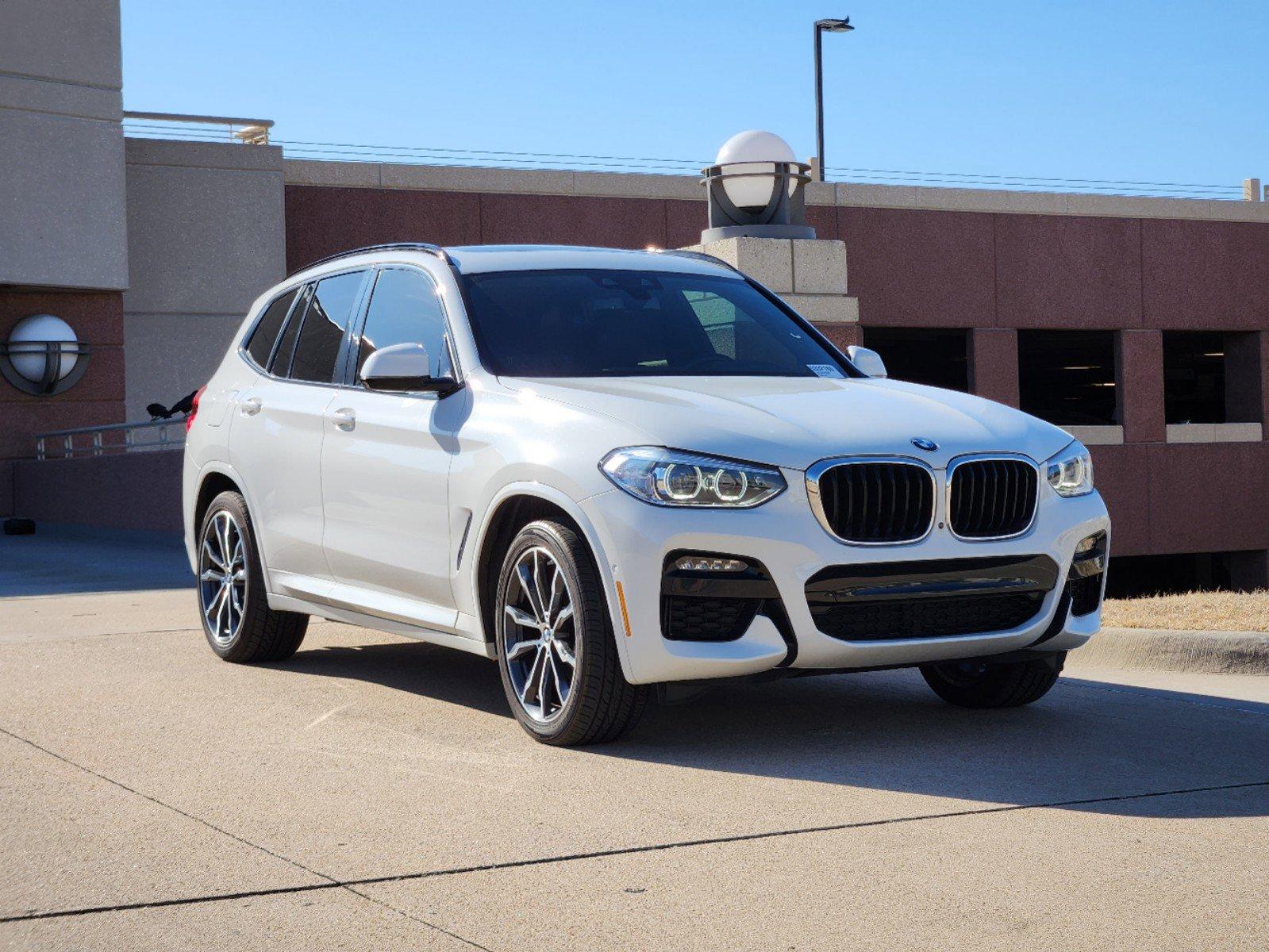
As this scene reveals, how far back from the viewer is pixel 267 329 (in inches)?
336

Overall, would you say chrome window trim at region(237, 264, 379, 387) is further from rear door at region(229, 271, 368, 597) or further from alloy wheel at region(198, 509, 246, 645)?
alloy wheel at region(198, 509, 246, 645)

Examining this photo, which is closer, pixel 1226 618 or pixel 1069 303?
pixel 1226 618

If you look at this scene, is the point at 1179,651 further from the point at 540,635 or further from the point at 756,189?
the point at 756,189

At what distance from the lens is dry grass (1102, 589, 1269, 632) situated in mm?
8914

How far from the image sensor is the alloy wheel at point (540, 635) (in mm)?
5965

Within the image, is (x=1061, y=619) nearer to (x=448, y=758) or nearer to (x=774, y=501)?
(x=774, y=501)

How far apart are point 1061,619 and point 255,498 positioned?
3.71 m

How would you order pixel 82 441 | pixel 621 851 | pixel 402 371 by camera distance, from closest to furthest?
pixel 621 851, pixel 402 371, pixel 82 441

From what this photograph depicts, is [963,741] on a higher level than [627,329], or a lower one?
lower

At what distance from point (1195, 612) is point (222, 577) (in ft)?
17.1

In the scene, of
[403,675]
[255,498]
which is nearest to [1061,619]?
[403,675]

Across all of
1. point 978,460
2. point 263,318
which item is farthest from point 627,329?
point 263,318

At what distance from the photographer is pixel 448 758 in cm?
593

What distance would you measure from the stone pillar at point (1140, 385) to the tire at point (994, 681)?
22.0m
